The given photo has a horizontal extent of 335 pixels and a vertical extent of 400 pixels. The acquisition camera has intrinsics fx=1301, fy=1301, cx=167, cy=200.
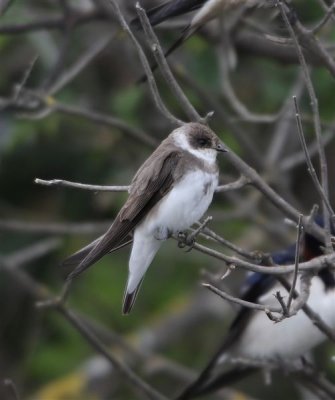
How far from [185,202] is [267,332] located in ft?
6.41

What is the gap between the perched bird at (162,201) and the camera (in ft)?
9.73

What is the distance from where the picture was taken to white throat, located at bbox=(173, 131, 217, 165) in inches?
120

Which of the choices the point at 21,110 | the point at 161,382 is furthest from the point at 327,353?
the point at 21,110

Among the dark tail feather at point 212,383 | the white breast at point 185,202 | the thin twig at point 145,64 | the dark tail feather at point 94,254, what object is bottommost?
the dark tail feather at point 212,383

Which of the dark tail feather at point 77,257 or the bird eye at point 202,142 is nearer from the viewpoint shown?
the dark tail feather at point 77,257

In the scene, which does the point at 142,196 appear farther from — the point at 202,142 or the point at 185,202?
the point at 202,142

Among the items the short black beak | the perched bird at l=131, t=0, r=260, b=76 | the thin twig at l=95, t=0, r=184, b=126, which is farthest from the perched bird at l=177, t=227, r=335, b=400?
the thin twig at l=95, t=0, r=184, b=126

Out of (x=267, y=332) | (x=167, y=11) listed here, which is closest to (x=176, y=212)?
(x=167, y=11)

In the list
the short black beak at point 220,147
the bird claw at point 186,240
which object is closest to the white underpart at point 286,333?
the short black beak at point 220,147

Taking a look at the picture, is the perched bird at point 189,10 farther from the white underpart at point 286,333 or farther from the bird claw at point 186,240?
the white underpart at point 286,333

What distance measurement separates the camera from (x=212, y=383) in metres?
4.54

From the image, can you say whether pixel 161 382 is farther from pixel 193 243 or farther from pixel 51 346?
pixel 193 243

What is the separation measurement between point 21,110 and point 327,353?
2111 mm

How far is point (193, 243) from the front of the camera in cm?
276
